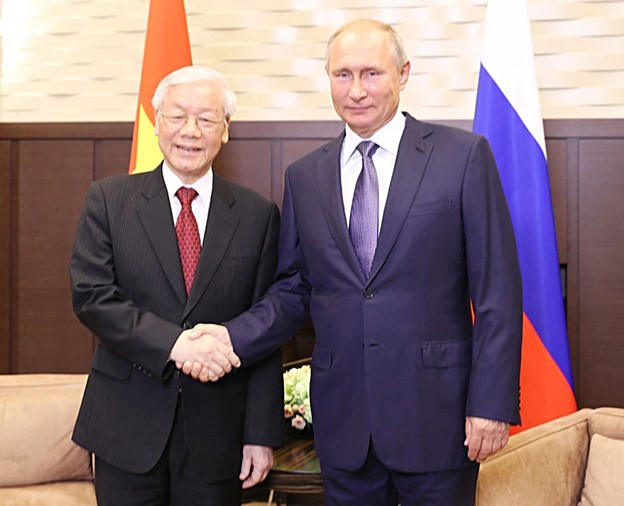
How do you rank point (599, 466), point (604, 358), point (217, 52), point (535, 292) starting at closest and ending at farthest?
point (599, 466) < point (535, 292) < point (604, 358) < point (217, 52)

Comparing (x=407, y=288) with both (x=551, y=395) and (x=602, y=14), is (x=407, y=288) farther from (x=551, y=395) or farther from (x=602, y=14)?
(x=602, y=14)

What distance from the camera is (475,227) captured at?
2.05m

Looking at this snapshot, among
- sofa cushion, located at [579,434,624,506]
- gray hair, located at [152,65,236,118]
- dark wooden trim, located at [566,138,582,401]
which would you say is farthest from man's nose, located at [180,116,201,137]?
dark wooden trim, located at [566,138,582,401]

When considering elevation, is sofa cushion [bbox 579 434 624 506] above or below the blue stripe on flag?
below

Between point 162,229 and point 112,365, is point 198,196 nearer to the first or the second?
point 162,229

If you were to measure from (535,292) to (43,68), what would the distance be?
2.80 meters

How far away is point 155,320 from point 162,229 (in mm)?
254

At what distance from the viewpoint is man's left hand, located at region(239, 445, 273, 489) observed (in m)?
2.33

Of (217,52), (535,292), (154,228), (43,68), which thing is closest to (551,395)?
(535,292)

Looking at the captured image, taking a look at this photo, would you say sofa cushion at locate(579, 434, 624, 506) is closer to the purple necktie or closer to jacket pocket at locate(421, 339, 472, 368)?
jacket pocket at locate(421, 339, 472, 368)

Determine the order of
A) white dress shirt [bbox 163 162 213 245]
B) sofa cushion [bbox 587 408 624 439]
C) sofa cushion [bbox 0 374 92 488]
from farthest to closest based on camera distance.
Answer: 1. sofa cushion [bbox 0 374 92 488]
2. sofa cushion [bbox 587 408 624 439]
3. white dress shirt [bbox 163 162 213 245]

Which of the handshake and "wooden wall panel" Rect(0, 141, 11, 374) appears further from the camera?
"wooden wall panel" Rect(0, 141, 11, 374)

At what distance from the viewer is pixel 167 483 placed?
223 centimetres

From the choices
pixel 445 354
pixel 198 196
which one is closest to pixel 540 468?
pixel 445 354
